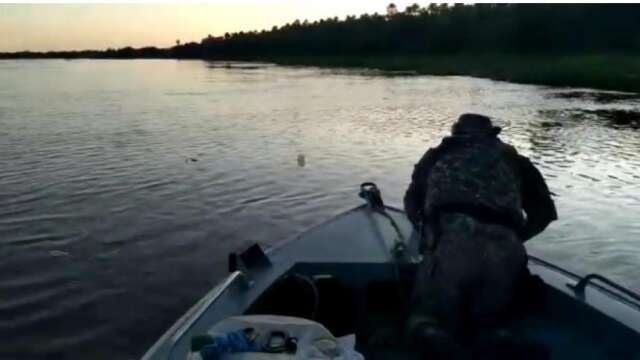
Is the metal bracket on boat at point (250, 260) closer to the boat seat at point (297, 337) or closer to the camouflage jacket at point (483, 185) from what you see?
the camouflage jacket at point (483, 185)

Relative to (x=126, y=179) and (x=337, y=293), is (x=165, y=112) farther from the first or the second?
(x=337, y=293)

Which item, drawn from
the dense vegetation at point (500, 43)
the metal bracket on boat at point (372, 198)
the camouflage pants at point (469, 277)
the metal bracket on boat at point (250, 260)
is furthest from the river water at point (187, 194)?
the dense vegetation at point (500, 43)

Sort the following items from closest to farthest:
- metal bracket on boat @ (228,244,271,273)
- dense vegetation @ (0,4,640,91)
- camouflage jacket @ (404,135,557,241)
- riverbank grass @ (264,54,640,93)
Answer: camouflage jacket @ (404,135,557,241) < metal bracket on boat @ (228,244,271,273) < riverbank grass @ (264,54,640,93) < dense vegetation @ (0,4,640,91)

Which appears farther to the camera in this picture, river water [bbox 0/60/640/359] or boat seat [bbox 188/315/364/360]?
river water [bbox 0/60/640/359]

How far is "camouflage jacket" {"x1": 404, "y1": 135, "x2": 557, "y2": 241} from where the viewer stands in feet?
14.4

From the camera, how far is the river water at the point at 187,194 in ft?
27.1

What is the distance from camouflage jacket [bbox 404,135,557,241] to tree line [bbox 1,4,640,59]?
240ft

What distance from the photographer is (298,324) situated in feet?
11.6

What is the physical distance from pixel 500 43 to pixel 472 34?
15.0 meters

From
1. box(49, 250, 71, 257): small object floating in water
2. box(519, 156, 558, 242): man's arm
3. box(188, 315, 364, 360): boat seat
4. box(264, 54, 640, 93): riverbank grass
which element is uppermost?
box(519, 156, 558, 242): man's arm

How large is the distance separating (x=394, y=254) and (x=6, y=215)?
29.1ft

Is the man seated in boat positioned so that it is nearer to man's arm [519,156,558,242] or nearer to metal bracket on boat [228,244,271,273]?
man's arm [519,156,558,242]

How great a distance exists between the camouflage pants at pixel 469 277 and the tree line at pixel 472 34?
2912 inches

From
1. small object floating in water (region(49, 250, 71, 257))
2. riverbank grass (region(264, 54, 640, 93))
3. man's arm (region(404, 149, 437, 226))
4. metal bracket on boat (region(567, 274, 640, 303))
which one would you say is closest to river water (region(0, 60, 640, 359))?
small object floating in water (region(49, 250, 71, 257))
